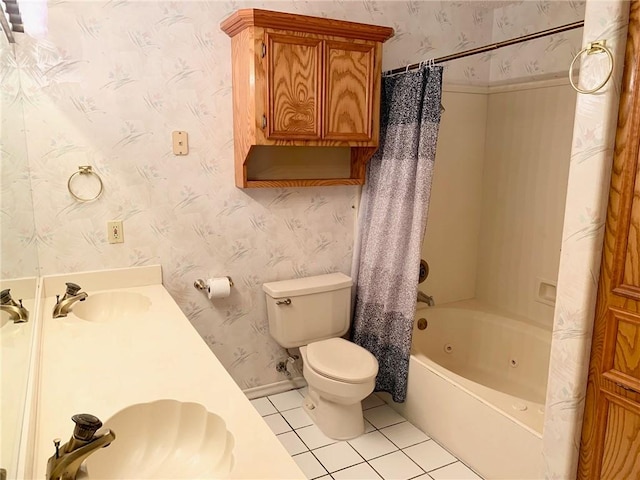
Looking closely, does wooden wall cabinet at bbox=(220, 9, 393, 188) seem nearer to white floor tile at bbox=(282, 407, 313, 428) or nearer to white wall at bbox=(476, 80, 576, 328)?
white wall at bbox=(476, 80, 576, 328)

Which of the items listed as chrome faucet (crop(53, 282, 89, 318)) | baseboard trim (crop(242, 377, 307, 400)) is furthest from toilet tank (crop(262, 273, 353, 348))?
chrome faucet (crop(53, 282, 89, 318))

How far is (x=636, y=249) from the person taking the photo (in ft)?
4.28

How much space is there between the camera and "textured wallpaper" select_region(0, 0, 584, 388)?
2.08 m

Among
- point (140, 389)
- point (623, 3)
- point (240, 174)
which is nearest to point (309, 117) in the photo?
point (240, 174)

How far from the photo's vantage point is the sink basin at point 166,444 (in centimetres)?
112

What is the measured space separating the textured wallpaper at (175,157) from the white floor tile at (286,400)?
12cm

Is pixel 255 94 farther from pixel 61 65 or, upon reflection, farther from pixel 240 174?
pixel 61 65

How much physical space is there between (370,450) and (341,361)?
1.46 feet

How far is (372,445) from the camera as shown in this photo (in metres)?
2.37

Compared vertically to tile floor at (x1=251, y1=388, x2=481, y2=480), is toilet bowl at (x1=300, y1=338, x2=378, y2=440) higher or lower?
higher

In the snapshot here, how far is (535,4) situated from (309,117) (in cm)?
155

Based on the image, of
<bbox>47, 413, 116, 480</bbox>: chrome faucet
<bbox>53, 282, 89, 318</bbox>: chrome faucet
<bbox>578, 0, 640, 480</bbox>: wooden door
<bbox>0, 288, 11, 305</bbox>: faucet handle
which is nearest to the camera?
<bbox>47, 413, 116, 480</bbox>: chrome faucet

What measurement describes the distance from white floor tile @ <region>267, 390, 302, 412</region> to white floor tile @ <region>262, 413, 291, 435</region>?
0.08 meters

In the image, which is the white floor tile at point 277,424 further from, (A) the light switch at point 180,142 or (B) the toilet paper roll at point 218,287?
(A) the light switch at point 180,142
